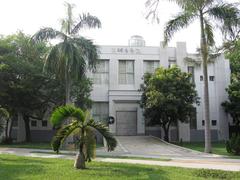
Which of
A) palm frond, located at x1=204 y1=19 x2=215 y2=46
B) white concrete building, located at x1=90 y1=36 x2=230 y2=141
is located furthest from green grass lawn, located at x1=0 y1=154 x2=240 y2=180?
white concrete building, located at x1=90 y1=36 x2=230 y2=141

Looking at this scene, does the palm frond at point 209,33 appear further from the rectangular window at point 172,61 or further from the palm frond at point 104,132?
the rectangular window at point 172,61

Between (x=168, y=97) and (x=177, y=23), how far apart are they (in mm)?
8340

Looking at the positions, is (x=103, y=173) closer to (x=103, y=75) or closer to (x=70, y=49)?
(x=70, y=49)

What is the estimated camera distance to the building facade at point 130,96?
36062 mm

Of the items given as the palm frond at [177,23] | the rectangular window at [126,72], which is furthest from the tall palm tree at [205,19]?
the rectangular window at [126,72]

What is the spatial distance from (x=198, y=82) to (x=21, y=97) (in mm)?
18699

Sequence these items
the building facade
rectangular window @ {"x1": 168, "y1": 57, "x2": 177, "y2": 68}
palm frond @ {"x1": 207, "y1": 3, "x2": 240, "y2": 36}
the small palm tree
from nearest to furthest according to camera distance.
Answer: the small palm tree, palm frond @ {"x1": 207, "y1": 3, "x2": 240, "y2": 36}, the building facade, rectangular window @ {"x1": 168, "y1": 57, "x2": 177, "y2": 68}

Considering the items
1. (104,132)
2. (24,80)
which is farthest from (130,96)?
(104,132)

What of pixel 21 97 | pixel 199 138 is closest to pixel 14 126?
pixel 21 97

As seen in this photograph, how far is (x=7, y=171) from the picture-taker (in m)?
12.8

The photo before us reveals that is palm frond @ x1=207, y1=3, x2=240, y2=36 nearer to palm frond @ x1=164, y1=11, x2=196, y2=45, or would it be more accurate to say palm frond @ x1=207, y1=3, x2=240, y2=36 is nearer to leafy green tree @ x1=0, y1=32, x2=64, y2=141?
palm frond @ x1=164, y1=11, x2=196, y2=45

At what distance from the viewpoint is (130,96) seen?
36.0m

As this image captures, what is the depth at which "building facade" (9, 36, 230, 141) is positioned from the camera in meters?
36.1

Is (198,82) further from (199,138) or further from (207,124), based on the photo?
(207,124)
